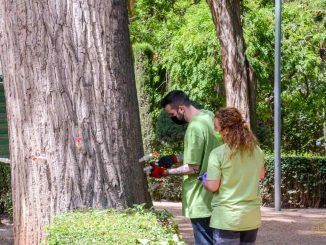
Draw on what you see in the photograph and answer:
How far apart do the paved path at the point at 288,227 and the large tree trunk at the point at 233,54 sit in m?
2.12

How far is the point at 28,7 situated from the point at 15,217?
1.45 meters

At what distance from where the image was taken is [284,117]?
1094 inches

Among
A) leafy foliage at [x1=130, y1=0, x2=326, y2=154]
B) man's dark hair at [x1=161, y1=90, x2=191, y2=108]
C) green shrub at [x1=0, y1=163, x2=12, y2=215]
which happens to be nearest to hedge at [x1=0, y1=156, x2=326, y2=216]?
leafy foliage at [x1=130, y1=0, x2=326, y2=154]

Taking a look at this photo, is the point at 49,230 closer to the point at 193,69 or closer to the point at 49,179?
the point at 49,179

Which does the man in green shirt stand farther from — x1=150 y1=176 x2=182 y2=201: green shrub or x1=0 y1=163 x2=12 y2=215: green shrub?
x1=150 y1=176 x2=182 y2=201: green shrub

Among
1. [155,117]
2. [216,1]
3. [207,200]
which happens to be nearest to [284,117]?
[155,117]

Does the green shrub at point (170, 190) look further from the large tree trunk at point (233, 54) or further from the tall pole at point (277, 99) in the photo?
the tall pole at point (277, 99)

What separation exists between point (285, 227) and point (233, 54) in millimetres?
4030

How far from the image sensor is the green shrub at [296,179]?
15.5m

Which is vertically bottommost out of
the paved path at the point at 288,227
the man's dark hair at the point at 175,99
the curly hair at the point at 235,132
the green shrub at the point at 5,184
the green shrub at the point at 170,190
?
the paved path at the point at 288,227

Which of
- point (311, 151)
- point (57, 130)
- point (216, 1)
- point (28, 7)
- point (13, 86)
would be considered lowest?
point (311, 151)

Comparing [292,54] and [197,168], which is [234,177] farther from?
[292,54]

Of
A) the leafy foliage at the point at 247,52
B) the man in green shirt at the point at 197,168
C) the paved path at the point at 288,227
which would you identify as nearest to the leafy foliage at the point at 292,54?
the leafy foliage at the point at 247,52

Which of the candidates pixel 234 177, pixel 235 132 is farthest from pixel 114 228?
pixel 235 132
